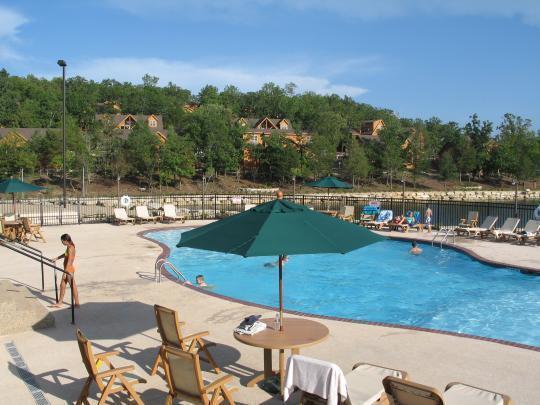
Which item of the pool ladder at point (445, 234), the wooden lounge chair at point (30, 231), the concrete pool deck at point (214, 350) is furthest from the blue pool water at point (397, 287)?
the wooden lounge chair at point (30, 231)

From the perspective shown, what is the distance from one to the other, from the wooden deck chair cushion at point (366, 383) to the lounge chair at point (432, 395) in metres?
0.55

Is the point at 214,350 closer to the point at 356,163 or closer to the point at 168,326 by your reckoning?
the point at 168,326

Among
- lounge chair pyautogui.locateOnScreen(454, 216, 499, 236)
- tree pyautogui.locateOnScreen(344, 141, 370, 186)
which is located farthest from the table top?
tree pyautogui.locateOnScreen(344, 141, 370, 186)

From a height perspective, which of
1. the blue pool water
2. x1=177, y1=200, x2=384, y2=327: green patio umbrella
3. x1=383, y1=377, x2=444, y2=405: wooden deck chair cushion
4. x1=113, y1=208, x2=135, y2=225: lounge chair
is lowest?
the blue pool water

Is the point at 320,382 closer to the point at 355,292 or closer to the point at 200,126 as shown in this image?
the point at 355,292

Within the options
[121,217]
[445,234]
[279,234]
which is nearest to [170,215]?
[121,217]

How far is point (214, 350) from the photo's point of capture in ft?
25.7

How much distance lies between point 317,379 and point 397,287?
1095 cm

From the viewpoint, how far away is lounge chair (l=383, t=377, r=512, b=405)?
14.0 ft

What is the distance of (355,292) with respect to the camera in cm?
1483

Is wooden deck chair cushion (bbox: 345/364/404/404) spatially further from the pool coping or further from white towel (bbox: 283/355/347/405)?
the pool coping

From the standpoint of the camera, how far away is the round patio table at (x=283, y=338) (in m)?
5.95

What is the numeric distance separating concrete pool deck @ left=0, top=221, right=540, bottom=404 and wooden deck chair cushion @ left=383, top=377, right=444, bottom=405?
203 cm

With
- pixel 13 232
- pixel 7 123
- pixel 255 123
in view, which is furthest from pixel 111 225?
pixel 255 123
